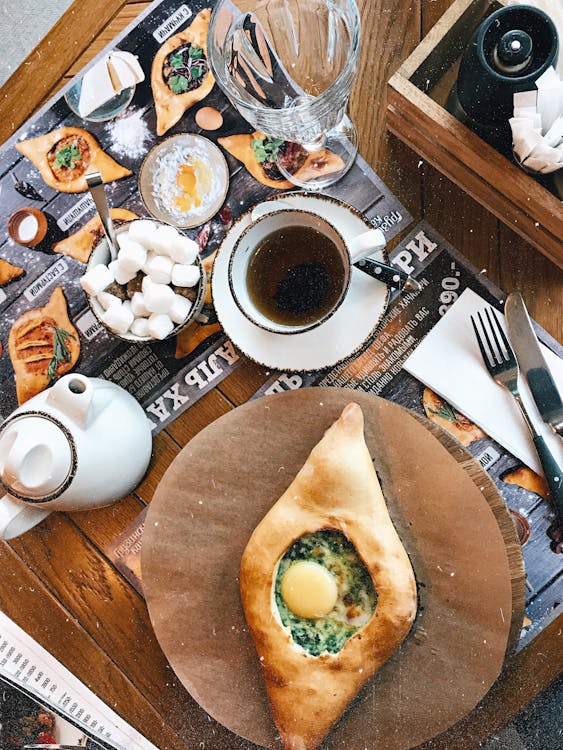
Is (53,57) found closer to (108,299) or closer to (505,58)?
(108,299)

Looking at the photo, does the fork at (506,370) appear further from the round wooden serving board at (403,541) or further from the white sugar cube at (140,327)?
the white sugar cube at (140,327)

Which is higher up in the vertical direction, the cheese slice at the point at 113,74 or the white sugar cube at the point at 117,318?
the cheese slice at the point at 113,74

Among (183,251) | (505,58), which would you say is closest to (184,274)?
(183,251)

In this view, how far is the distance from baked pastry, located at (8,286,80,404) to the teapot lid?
212 mm

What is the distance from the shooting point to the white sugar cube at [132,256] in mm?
982

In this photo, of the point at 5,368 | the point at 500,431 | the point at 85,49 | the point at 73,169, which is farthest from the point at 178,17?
the point at 500,431

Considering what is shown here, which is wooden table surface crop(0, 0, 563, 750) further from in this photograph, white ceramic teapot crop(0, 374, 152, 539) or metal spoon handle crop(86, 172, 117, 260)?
metal spoon handle crop(86, 172, 117, 260)

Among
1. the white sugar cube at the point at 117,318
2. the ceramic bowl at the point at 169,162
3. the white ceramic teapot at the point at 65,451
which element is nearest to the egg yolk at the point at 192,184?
the ceramic bowl at the point at 169,162

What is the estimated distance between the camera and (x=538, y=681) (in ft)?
3.41

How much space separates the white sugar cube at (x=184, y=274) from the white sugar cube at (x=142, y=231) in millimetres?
54

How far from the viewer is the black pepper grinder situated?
815mm

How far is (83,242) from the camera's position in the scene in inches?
44.5

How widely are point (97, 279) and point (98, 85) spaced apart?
14.0 inches

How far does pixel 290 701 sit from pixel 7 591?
48cm
